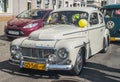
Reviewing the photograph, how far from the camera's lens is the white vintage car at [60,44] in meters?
7.02

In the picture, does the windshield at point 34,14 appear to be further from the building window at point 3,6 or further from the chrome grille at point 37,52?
the building window at point 3,6

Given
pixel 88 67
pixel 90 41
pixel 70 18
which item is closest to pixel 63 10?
pixel 70 18

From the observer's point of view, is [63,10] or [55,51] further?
[63,10]

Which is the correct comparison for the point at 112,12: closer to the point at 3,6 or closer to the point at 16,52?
the point at 16,52

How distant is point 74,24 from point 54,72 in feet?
5.27

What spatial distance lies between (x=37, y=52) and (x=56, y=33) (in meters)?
0.78

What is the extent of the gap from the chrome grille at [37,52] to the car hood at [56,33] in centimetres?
41

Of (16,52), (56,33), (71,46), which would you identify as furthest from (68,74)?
(16,52)

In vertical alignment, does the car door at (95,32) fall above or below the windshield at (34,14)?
below

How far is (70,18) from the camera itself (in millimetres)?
8812

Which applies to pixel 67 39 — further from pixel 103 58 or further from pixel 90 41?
pixel 103 58

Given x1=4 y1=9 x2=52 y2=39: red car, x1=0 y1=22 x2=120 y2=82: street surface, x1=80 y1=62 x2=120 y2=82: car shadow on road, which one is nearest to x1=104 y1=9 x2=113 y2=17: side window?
x1=4 y1=9 x2=52 y2=39: red car

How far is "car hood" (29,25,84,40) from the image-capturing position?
7506 millimetres

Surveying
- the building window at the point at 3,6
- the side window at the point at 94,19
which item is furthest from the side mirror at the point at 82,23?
the building window at the point at 3,6
